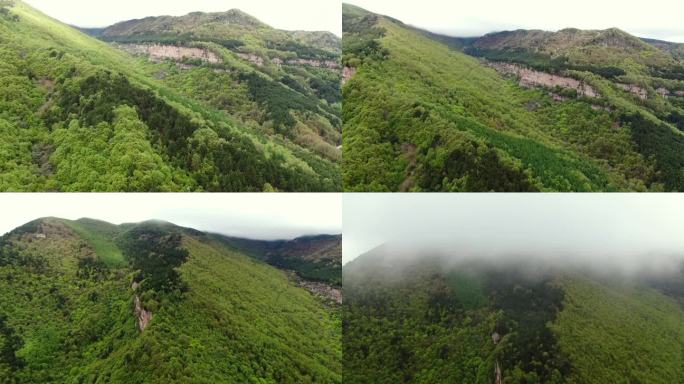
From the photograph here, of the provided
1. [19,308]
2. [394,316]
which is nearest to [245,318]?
[394,316]

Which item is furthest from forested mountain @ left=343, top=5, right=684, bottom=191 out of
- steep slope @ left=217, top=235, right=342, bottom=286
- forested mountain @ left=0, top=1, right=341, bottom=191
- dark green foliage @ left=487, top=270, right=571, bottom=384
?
dark green foliage @ left=487, top=270, right=571, bottom=384

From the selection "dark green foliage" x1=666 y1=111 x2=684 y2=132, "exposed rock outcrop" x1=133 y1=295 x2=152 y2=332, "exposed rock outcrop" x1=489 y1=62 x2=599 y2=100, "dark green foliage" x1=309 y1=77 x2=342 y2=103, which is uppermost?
"exposed rock outcrop" x1=489 y1=62 x2=599 y2=100

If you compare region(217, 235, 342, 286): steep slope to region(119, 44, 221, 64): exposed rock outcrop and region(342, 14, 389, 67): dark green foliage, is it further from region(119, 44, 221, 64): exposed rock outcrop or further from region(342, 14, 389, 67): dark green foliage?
region(119, 44, 221, 64): exposed rock outcrop

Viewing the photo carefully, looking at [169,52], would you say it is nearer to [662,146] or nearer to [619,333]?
[662,146]

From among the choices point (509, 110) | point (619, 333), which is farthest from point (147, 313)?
point (619, 333)

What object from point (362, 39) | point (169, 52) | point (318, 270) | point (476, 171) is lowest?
point (318, 270)

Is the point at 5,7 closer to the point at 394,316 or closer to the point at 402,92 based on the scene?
the point at 402,92

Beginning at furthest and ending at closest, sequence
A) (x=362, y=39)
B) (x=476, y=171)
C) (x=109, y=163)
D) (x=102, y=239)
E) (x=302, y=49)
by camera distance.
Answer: (x=302, y=49), (x=362, y=39), (x=102, y=239), (x=476, y=171), (x=109, y=163)
